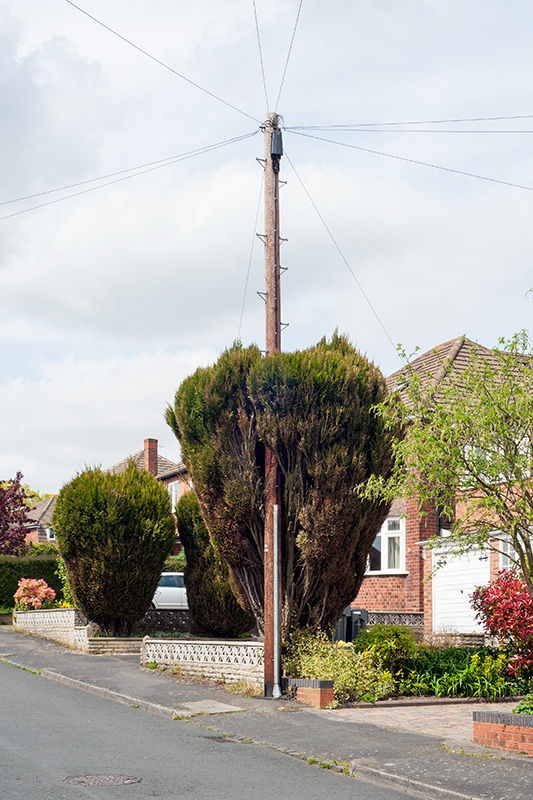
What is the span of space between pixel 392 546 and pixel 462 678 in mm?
11318

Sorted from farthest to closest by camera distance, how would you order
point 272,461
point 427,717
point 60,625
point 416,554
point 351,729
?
point 416,554 → point 60,625 → point 272,461 → point 427,717 → point 351,729

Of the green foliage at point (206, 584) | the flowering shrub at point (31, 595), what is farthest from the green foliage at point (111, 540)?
the flowering shrub at point (31, 595)

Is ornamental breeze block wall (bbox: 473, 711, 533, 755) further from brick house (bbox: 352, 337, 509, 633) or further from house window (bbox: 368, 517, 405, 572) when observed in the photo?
house window (bbox: 368, 517, 405, 572)

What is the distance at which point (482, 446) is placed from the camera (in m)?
9.14

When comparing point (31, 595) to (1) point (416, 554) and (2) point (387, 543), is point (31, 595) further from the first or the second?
(1) point (416, 554)

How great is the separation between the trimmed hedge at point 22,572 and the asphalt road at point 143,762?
1493cm

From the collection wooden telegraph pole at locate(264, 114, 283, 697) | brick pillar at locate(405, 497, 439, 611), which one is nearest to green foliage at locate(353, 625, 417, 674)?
wooden telegraph pole at locate(264, 114, 283, 697)

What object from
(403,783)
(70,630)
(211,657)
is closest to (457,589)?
(211,657)

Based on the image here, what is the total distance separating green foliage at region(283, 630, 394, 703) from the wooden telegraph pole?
378 mm

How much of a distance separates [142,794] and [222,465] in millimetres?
7259

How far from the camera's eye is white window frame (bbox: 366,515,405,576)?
81.2ft

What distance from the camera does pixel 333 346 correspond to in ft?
49.9

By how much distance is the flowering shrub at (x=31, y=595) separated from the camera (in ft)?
82.7

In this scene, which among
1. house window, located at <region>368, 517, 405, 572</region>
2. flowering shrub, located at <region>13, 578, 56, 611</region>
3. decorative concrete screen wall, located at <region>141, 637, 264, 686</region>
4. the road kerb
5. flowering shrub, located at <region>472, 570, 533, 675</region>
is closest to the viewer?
the road kerb
